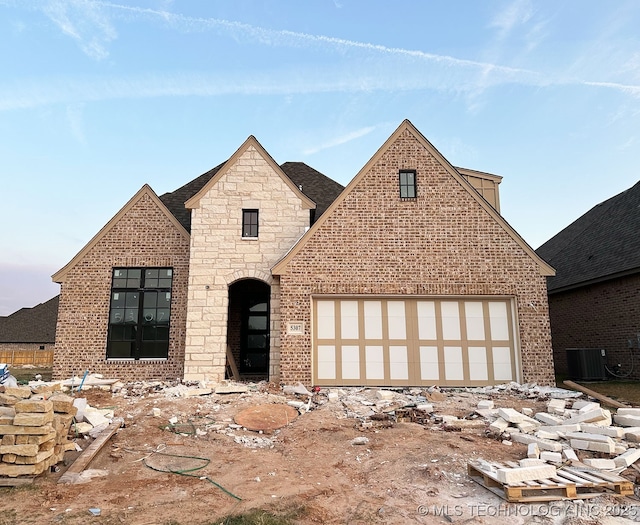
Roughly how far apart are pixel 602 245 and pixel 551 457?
14.6 m

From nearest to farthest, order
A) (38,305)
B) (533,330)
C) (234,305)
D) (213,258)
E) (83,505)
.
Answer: (83,505), (533,330), (213,258), (234,305), (38,305)

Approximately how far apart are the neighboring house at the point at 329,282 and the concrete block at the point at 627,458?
644 cm

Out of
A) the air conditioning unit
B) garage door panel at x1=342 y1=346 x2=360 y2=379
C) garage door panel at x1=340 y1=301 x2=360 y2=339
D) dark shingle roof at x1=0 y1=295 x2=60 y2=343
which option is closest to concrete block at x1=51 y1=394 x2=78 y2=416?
garage door panel at x1=342 y1=346 x2=360 y2=379

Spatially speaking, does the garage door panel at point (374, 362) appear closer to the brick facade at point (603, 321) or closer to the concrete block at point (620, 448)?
the concrete block at point (620, 448)

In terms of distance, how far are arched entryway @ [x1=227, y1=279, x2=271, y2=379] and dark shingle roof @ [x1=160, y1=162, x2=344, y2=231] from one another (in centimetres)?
298

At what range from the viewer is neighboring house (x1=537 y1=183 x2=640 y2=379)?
596 inches

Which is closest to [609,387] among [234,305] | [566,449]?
[566,449]

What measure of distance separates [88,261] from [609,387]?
16.6 meters

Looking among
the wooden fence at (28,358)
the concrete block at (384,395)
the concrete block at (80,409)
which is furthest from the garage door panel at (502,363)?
the wooden fence at (28,358)

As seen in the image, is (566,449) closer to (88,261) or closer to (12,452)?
(12,452)

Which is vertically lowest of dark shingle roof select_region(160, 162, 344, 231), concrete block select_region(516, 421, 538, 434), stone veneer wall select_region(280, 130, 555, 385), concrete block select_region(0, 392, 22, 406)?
concrete block select_region(516, 421, 538, 434)

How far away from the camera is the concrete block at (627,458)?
606 cm

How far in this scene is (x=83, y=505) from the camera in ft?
17.4

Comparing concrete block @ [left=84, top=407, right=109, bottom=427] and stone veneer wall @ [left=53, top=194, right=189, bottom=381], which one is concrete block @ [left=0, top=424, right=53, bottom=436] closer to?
concrete block @ [left=84, top=407, right=109, bottom=427]
